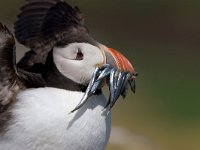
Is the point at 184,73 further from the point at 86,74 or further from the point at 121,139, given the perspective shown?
the point at 86,74

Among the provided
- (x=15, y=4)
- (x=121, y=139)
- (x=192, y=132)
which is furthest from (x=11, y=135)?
(x=15, y=4)

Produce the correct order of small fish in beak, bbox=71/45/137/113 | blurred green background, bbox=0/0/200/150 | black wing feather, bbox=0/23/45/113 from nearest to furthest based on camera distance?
black wing feather, bbox=0/23/45/113, small fish in beak, bbox=71/45/137/113, blurred green background, bbox=0/0/200/150

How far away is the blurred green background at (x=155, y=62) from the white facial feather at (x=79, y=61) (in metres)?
4.16

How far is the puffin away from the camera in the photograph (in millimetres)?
6699

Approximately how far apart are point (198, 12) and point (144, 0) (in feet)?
7.50

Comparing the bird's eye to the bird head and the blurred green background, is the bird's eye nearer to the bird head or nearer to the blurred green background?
the bird head

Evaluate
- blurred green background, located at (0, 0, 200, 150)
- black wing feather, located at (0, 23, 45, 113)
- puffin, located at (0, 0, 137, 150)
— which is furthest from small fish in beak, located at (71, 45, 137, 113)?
blurred green background, located at (0, 0, 200, 150)

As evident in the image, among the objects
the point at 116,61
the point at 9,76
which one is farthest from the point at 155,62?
the point at 9,76

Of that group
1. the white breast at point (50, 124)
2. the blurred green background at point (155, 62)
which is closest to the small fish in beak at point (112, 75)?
the white breast at point (50, 124)

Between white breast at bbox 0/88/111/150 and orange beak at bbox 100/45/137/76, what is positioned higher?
orange beak at bbox 100/45/137/76

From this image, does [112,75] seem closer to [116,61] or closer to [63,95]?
[116,61]

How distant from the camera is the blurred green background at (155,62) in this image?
13.2 m

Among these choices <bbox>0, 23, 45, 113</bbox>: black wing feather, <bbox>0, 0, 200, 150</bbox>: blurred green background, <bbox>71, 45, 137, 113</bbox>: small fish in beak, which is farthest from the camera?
<bbox>0, 0, 200, 150</bbox>: blurred green background

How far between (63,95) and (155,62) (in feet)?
45.6
